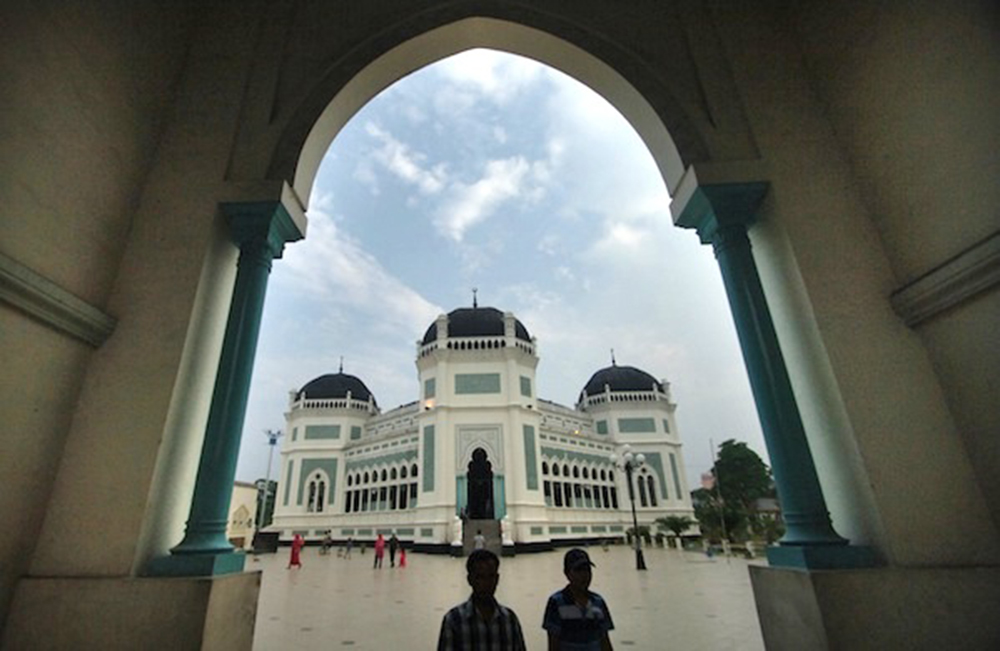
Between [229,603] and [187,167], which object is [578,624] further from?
[187,167]

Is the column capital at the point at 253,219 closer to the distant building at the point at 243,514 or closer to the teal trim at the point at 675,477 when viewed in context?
the distant building at the point at 243,514

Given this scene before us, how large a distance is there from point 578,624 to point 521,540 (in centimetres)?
1598

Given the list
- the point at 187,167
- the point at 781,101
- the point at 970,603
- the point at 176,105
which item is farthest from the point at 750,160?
the point at 176,105

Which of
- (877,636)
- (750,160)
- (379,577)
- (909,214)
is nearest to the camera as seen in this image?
(877,636)

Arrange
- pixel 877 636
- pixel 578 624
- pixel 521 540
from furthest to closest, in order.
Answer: pixel 521 540 < pixel 877 636 < pixel 578 624

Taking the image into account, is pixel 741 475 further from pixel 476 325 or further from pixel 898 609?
pixel 898 609

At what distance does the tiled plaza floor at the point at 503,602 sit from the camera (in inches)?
155

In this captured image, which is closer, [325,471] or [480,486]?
[480,486]

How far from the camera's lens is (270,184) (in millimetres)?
3270

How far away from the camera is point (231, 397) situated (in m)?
2.85

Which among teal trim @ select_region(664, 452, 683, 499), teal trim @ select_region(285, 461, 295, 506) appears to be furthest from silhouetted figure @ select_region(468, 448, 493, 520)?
teal trim @ select_region(664, 452, 683, 499)

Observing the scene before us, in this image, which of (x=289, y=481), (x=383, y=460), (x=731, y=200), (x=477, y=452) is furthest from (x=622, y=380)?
(x=731, y=200)

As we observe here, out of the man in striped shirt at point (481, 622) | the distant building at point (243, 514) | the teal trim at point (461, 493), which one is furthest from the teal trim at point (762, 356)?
the distant building at point (243, 514)

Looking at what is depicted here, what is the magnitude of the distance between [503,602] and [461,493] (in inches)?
435
